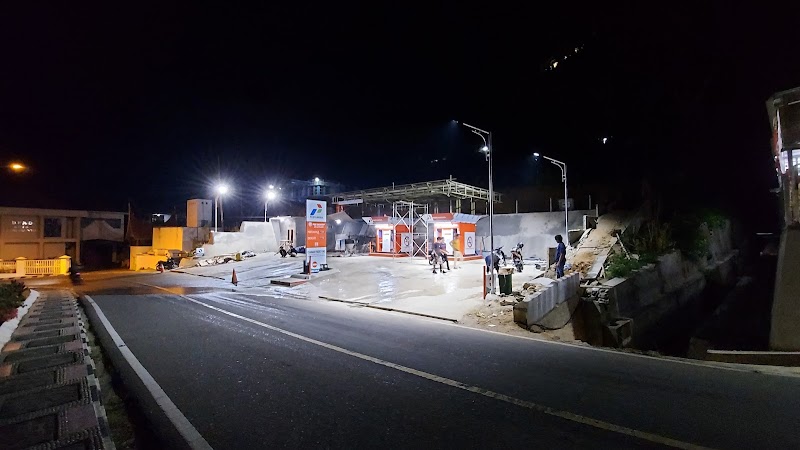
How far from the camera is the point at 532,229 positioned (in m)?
25.9

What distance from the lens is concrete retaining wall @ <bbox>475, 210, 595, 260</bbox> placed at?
24.6m

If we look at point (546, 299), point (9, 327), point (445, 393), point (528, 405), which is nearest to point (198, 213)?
point (9, 327)

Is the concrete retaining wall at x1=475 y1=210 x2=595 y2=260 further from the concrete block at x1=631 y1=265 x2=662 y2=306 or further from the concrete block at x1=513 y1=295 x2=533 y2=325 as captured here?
the concrete block at x1=513 y1=295 x2=533 y2=325

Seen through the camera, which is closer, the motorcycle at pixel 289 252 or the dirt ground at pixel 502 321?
the dirt ground at pixel 502 321

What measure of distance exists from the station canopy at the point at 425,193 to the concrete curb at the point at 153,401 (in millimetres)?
20411

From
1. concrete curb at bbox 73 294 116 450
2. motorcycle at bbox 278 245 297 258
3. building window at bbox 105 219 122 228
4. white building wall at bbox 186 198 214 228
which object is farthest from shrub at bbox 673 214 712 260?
building window at bbox 105 219 122 228

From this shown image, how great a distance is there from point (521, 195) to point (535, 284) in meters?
19.9

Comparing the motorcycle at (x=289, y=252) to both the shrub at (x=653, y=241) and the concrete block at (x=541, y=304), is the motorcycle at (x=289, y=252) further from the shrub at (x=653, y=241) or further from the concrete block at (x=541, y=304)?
the shrub at (x=653, y=241)

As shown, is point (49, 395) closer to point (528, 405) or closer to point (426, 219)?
point (528, 405)

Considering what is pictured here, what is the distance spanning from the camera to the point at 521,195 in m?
31.3

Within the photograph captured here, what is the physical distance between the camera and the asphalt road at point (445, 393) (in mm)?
3729

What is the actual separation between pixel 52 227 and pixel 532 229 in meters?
45.6

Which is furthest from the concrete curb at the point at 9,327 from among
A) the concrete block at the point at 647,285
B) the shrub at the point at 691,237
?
the shrub at the point at 691,237

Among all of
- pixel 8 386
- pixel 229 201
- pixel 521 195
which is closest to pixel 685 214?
pixel 521 195
